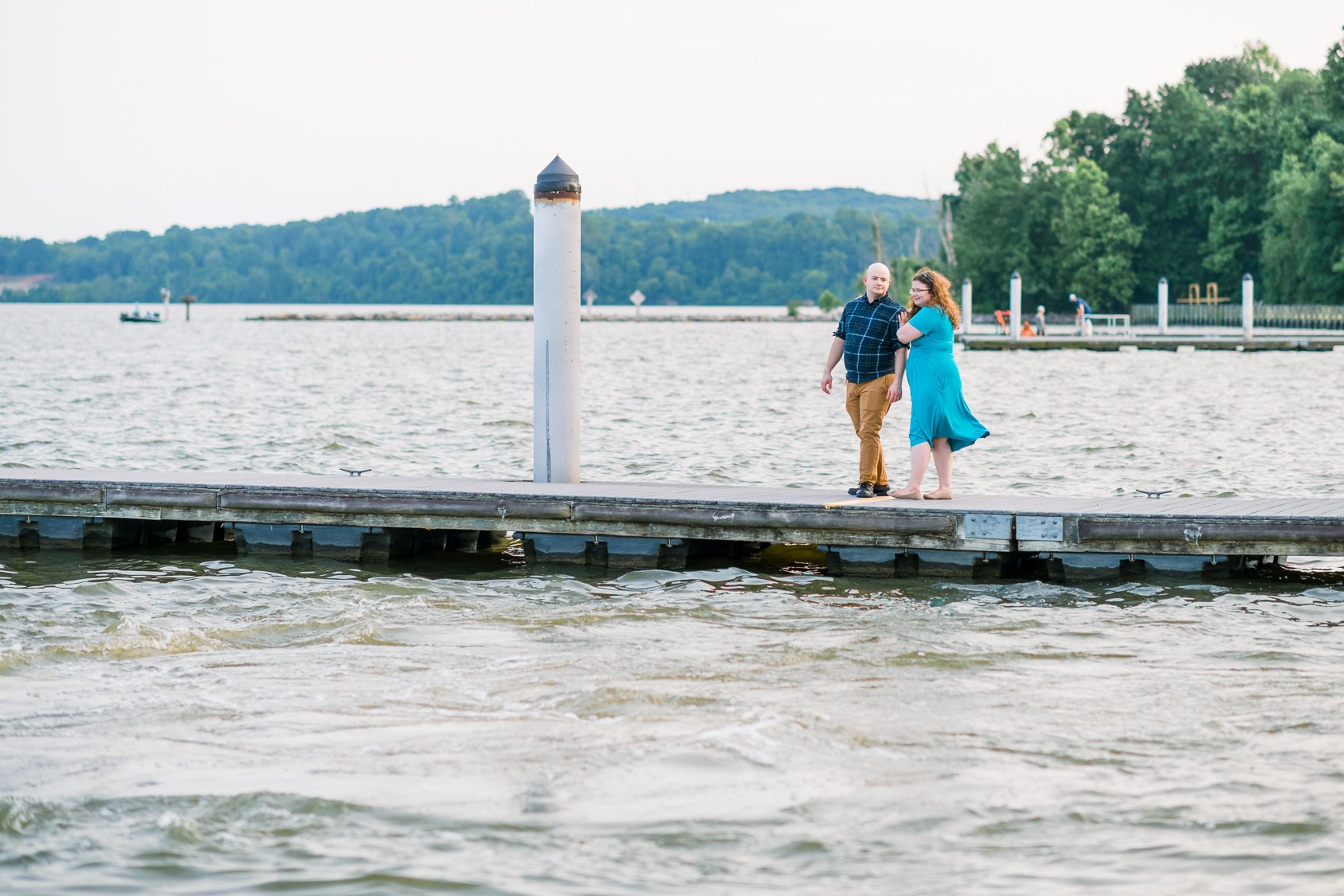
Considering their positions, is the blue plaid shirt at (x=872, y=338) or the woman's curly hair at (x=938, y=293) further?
the blue plaid shirt at (x=872, y=338)

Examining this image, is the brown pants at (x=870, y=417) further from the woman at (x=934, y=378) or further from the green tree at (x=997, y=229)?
the green tree at (x=997, y=229)

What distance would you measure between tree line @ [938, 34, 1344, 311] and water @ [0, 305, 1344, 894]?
6963cm

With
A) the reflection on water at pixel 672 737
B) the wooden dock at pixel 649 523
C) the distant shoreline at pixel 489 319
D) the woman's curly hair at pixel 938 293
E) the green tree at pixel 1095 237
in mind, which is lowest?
the reflection on water at pixel 672 737

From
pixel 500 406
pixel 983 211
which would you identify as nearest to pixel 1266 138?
pixel 983 211

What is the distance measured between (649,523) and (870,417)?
1.82m

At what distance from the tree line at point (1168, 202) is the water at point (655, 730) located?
69.6 meters

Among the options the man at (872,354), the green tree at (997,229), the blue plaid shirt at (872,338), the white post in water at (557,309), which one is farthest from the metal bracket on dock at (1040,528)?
the green tree at (997,229)

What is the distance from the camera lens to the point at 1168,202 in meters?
90.6

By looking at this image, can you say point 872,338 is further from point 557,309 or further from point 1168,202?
point 1168,202

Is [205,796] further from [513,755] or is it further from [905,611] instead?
[905,611]

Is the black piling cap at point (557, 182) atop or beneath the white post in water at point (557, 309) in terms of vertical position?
atop

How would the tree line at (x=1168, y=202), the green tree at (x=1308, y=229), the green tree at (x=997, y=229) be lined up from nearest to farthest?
the green tree at (x=1308, y=229) < the tree line at (x=1168, y=202) < the green tree at (x=997, y=229)

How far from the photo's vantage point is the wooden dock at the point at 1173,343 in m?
54.9

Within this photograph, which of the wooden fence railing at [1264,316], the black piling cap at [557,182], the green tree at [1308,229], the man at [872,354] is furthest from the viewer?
the green tree at [1308,229]
